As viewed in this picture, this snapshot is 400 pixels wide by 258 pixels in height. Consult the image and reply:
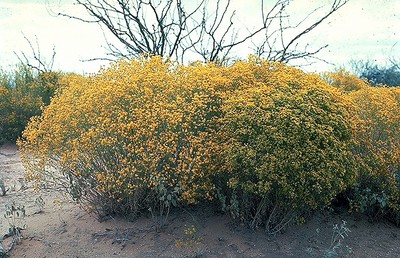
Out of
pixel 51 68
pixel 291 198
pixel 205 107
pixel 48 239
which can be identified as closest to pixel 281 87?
pixel 205 107

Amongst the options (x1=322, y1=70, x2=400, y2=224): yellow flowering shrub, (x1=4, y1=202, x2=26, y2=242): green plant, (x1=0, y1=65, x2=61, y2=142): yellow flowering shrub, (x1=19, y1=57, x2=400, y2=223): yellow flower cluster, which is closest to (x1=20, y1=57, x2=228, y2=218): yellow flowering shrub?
(x1=19, y1=57, x2=400, y2=223): yellow flower cluster

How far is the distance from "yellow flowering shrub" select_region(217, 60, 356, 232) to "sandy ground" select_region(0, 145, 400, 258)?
266 millimetres

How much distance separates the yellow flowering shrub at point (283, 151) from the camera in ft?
15.0

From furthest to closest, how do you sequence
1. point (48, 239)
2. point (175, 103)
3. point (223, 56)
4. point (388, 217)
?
point (223, 56) → point (388, 217) → point (48, 239) → point (175, 103)

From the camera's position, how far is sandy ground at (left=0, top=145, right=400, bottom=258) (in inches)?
195

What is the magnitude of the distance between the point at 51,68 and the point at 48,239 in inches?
378

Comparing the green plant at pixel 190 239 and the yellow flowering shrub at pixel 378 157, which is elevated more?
the yellow flowering shrub at pixel 378 157

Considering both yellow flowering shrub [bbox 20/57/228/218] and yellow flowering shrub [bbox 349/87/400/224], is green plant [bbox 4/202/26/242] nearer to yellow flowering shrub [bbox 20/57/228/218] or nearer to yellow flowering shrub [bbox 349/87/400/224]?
yellow flowering shrub [bbox 20/57/228/218]

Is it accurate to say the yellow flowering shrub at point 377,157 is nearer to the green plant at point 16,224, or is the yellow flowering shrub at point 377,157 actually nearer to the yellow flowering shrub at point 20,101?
the green plant at point 16,224

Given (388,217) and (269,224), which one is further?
(388,217)

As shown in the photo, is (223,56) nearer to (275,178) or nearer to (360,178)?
(360,178)

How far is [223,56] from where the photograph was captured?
10.9m


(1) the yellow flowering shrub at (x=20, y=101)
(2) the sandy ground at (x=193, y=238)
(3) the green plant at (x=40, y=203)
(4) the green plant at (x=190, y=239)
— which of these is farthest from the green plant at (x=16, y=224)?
(1) the yellow flowering shrub at (x=20, y=101)

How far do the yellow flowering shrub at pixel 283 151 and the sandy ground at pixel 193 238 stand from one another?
10.5 inches
